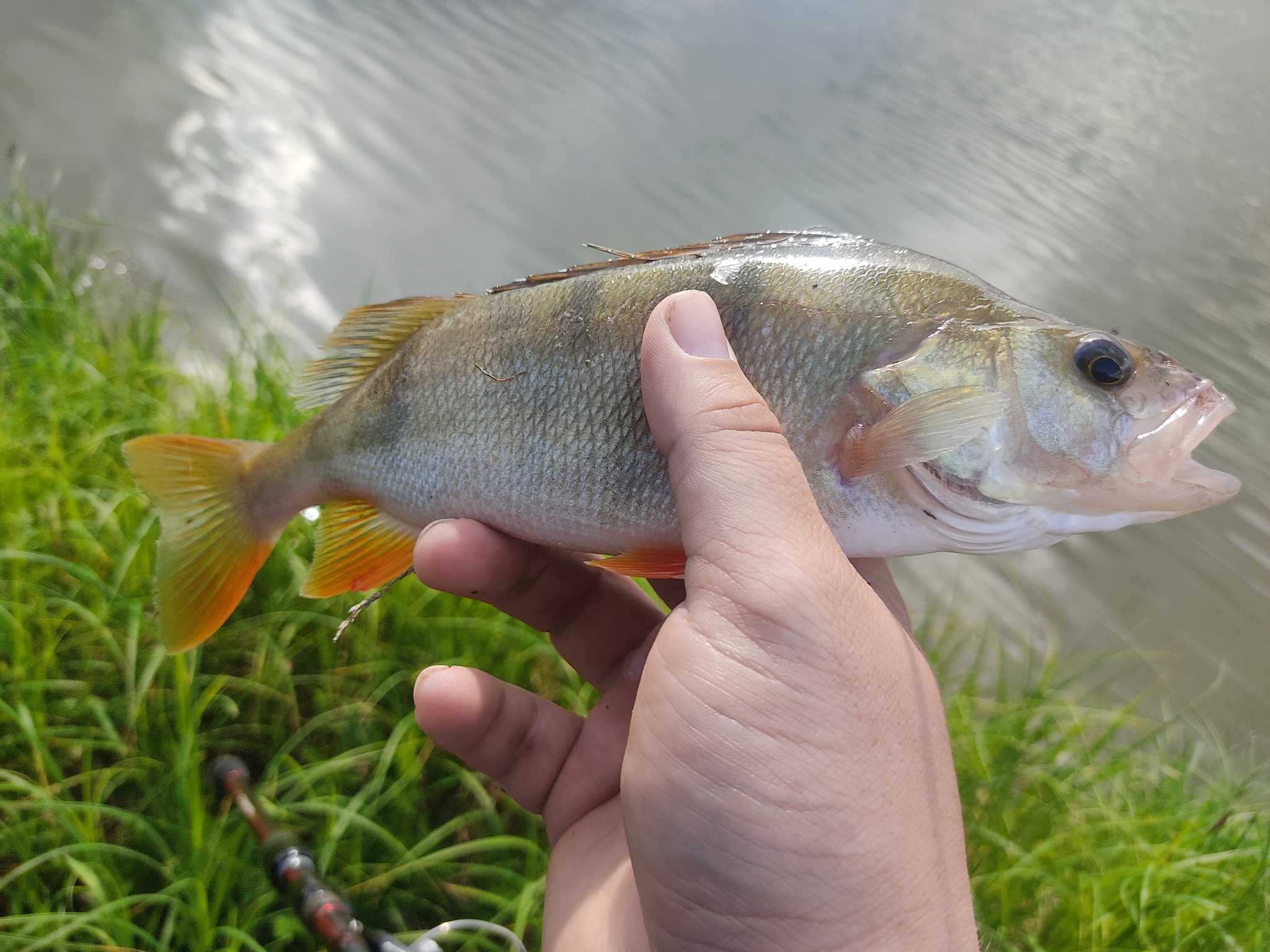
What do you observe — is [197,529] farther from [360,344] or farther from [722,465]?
[722,465]

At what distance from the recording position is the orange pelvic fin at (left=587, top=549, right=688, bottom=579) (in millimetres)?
1377

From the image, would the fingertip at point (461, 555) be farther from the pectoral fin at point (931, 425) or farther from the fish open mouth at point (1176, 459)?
the fish open mouth at point (1176, 459)

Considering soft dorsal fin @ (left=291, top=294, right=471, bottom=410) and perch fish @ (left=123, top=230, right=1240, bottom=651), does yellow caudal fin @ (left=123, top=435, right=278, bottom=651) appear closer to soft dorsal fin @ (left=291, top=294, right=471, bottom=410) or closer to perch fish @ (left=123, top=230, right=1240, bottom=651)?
perch fish @ (left=123, top=230, right=1240, bottom=651)

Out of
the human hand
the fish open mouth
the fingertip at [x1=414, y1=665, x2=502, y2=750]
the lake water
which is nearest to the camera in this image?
the human hand

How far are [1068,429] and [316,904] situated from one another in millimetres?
1835

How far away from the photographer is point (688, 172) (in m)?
6.43

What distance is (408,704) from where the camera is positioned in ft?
7.64

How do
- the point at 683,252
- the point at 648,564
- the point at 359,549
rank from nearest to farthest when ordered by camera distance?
the point at 648,564
the point at 683,252
the point at 359,549

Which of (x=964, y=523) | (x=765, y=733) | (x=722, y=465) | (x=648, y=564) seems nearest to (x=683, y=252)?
(x=722, y=465)

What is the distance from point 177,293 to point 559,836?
4.23 m

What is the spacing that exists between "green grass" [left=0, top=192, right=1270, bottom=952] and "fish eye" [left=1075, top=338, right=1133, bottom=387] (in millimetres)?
1483

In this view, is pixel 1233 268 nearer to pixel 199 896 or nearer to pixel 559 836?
pixel 559 836

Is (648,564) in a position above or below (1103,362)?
below

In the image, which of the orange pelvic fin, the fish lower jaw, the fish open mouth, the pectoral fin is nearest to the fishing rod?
the orange pelvic fin
